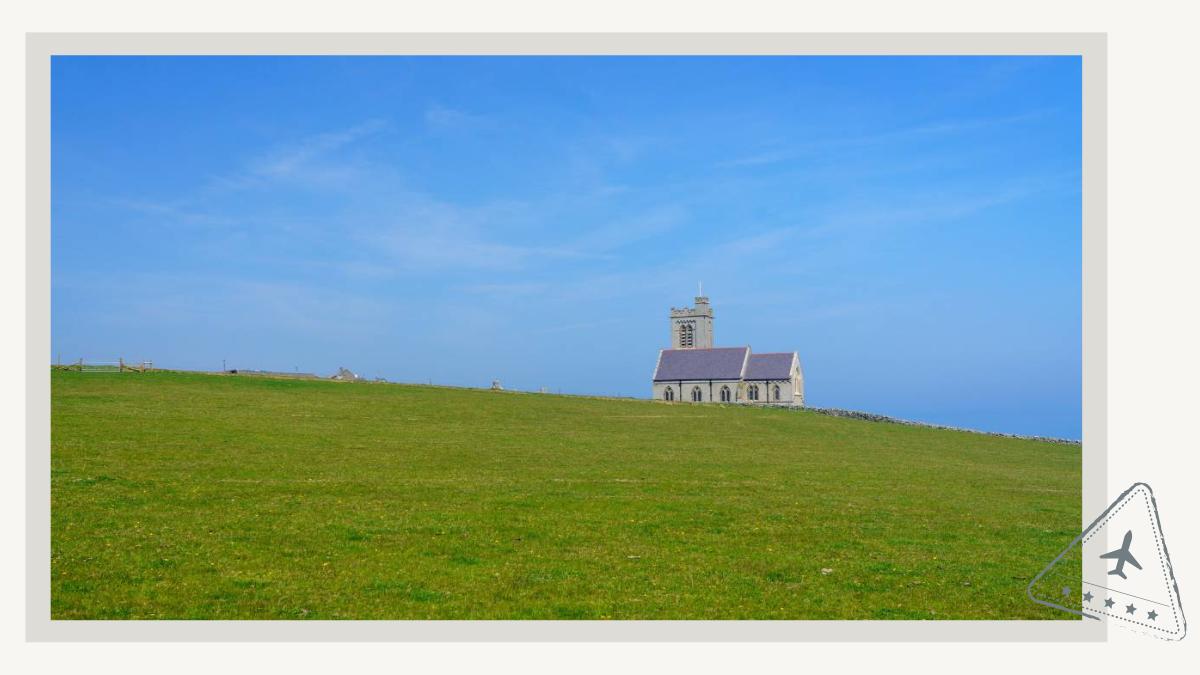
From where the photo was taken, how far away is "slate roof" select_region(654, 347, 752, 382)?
13150 centimetres

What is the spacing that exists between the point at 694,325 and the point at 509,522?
449 feet

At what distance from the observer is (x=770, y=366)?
129 m

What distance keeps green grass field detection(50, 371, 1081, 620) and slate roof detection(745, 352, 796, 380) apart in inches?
2891

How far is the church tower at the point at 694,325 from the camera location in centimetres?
15888

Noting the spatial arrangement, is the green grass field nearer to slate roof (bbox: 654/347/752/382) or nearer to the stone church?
the stone church

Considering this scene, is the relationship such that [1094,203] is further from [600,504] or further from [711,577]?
[600,504]

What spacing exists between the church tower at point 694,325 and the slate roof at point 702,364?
20394mm

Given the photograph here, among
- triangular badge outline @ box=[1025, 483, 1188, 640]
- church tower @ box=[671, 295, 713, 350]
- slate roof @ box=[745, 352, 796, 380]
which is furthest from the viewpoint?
church tower @ box=[671, 295, 713, 350]

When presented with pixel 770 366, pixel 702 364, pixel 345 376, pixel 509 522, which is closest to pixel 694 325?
pixel 702 364

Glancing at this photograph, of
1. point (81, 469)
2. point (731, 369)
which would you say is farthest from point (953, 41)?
point (731, 369)
